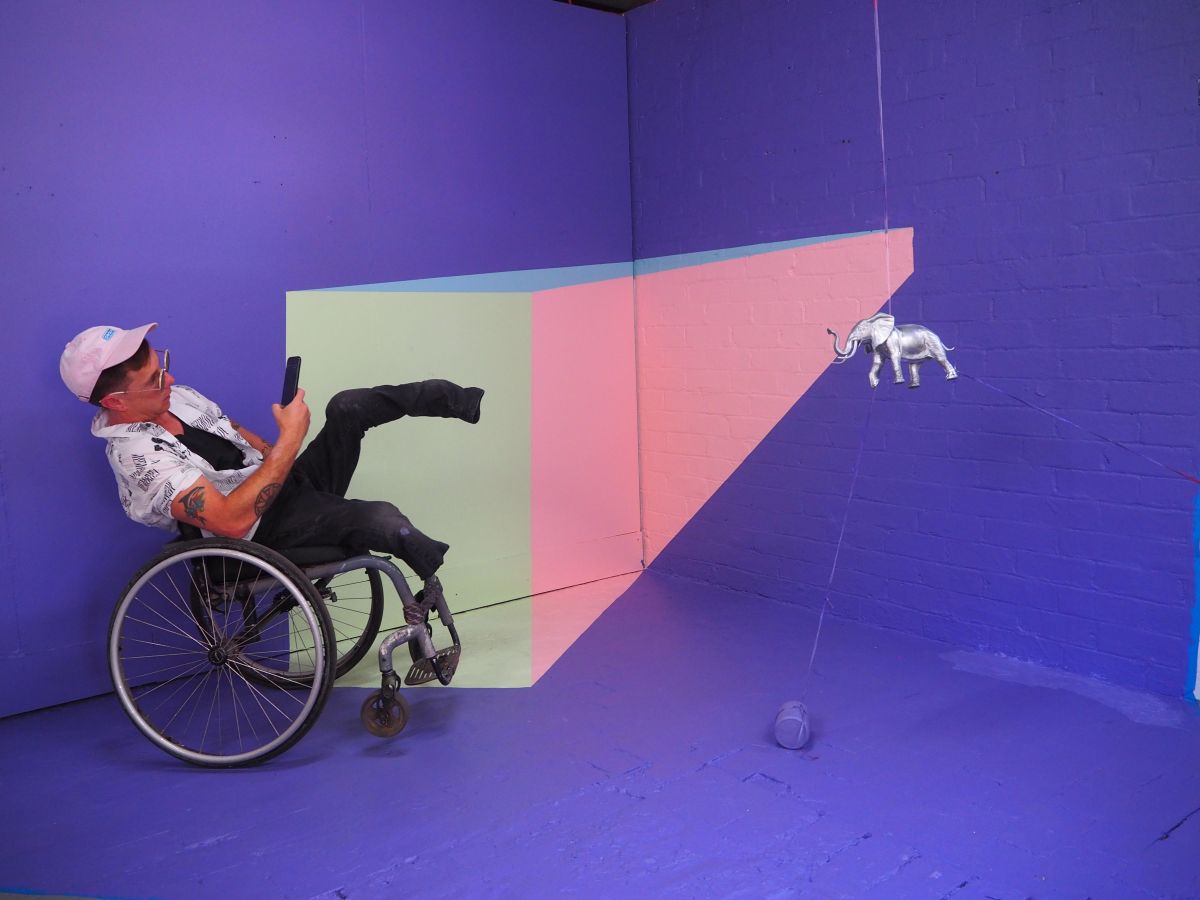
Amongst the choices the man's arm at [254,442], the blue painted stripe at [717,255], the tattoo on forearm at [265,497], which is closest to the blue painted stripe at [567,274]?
the blue painted stripe at [717,255]

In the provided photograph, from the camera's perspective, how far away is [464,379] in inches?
154

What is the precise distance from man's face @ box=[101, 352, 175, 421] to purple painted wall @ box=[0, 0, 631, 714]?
0.55 m

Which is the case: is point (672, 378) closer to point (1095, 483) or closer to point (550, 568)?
point (550, 568)

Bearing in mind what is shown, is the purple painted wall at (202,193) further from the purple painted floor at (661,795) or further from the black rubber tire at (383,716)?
the black rubber tire at (383,716)

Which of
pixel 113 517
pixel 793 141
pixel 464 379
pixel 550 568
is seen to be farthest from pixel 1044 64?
pixel 113 517

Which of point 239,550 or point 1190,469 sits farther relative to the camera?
point 1190,469

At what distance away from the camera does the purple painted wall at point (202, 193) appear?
301 centimetres

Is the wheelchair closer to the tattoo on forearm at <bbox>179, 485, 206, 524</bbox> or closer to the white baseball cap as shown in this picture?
the tattoo on forearm at <bbox>179, 485, 206, 524</bbox>

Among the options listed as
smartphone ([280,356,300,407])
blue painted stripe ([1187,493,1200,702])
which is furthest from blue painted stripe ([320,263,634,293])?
blue painted stripe ([1187,493,1200,702])

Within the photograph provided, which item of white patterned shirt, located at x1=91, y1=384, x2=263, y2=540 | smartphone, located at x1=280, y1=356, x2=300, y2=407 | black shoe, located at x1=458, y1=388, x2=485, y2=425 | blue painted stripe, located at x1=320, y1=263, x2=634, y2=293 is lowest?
white patterned shirt, located at x1=91, y1=384, x2=263, y2=540

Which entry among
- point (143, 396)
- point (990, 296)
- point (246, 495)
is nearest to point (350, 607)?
point (246, 495)

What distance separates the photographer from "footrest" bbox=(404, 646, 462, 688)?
9.24 ft

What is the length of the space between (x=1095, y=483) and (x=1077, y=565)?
0.25 meters

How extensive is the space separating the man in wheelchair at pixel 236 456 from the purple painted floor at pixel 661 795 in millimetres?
561
